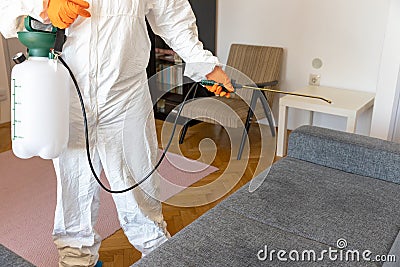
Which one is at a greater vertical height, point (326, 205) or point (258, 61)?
point (258, 61)

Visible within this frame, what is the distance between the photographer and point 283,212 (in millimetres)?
1389

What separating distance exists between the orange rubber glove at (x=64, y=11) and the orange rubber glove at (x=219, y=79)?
0.50 meters

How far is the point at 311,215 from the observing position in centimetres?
137

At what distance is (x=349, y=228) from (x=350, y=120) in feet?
4.69

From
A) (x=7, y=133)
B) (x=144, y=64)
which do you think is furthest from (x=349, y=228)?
(x=7, y=133)

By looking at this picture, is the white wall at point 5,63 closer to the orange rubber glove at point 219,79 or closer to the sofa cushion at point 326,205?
the orange rubber glove at point 219,79

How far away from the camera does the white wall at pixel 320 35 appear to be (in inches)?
115

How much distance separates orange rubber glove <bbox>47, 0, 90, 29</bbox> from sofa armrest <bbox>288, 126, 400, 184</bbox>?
3.48 feet

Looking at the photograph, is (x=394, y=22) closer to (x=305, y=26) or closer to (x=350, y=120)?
(x=350, y=120)

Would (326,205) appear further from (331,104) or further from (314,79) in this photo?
(314,79)

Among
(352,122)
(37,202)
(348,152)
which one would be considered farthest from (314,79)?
(37,202)

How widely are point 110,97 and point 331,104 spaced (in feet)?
5.90

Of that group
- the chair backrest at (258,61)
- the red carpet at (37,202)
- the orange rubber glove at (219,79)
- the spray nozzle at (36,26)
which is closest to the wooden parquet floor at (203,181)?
the red carpet at (37,202)

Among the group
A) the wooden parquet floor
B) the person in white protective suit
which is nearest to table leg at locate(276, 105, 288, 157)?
the wooden parquet floor
